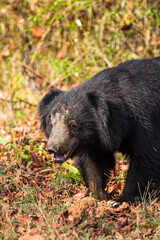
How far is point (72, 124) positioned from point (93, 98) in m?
0.36

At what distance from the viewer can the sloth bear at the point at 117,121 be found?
3.79m

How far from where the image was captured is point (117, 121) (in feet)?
12.5

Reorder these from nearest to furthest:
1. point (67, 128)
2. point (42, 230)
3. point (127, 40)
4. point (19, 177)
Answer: point (42, 230) < point (67, 128) < point (19, 177) < point (127, 40)

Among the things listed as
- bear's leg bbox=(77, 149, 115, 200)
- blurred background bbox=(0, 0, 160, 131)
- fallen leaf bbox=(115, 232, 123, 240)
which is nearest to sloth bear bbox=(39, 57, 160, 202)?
bear's leg bbox=(77, 149, 115, 200)

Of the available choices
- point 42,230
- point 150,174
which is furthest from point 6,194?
point 150,174

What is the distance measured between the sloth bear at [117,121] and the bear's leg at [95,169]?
0.18m

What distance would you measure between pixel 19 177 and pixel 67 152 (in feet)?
2.44

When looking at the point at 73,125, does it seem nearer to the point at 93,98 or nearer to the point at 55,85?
the point at 93,98

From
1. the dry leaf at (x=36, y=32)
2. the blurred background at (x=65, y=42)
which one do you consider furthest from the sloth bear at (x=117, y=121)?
the dry leaf at (x=36, y=32)

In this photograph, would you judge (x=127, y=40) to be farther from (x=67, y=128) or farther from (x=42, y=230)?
(x=42, y=230)

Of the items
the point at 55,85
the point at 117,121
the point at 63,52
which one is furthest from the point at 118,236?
the point at 63,52

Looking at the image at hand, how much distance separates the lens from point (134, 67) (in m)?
4.18

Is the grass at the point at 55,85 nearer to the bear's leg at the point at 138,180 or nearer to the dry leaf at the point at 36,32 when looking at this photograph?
the dry leaf at the point at 36,32

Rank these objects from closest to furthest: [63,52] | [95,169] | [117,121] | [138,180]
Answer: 1. [117,121]
2. [138,180]
3. [95,169]
4. [63,52]
